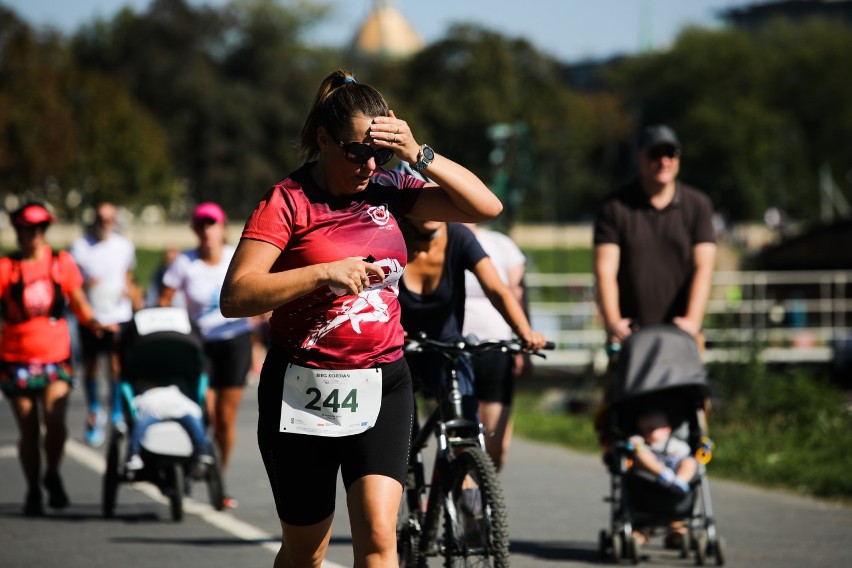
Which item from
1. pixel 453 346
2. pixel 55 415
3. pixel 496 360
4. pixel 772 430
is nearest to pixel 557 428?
pixel 772 430

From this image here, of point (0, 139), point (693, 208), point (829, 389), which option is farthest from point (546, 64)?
point (693, 208)

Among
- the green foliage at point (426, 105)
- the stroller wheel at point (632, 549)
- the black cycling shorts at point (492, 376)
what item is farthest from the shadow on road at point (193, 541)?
the green foliage at point (426, 105)

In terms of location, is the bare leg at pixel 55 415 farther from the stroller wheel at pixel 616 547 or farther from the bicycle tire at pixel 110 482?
the stroller wheel at pixel 616 547

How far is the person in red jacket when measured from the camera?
9773mm

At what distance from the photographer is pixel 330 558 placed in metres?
7.96

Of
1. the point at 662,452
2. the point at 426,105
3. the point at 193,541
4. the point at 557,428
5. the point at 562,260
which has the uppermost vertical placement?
the point at 426,105

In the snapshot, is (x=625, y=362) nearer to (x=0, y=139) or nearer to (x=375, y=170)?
(x=375, y=170)

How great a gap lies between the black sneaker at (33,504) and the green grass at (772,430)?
507cm

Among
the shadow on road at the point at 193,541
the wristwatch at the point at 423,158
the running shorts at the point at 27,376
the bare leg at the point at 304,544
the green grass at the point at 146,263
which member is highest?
the green grass at the point at 146,263

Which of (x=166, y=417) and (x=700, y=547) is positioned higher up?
(x=166, y=417)

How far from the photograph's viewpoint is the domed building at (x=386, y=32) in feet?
536

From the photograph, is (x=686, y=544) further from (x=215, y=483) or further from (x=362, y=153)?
(x=362, y=153)

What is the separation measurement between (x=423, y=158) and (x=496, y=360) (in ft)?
9.31

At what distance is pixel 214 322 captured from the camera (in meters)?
10.2
